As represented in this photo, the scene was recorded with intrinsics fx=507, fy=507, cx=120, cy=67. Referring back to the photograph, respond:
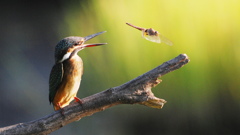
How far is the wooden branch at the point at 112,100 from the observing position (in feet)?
6.59

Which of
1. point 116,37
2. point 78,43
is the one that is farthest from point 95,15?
point 78,43

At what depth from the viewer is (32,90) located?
4.18 m

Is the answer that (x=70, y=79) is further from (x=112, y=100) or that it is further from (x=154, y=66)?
(x=154, y=66)

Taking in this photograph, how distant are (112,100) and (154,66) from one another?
1.80 metres

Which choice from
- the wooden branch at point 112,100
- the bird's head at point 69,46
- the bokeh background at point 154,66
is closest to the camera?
the wooden branch at point 112,100

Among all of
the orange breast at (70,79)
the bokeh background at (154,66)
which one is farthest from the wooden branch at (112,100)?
the bokeh background at (154,66)

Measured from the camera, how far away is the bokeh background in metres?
3.78

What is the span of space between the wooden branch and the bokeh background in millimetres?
1679

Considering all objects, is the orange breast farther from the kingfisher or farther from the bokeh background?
the bokeh background

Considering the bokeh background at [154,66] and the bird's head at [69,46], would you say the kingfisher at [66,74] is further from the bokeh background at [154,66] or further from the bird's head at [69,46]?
the bokeh background at [154,66]

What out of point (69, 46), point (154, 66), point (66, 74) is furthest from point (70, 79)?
point (154, 66)

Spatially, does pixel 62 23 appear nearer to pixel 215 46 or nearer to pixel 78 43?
pixel 215 46

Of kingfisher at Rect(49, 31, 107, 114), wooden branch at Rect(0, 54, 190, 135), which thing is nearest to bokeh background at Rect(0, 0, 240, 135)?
kingfisher at Rect(49, 31, 107, 114)

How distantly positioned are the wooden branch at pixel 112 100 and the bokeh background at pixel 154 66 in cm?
168
